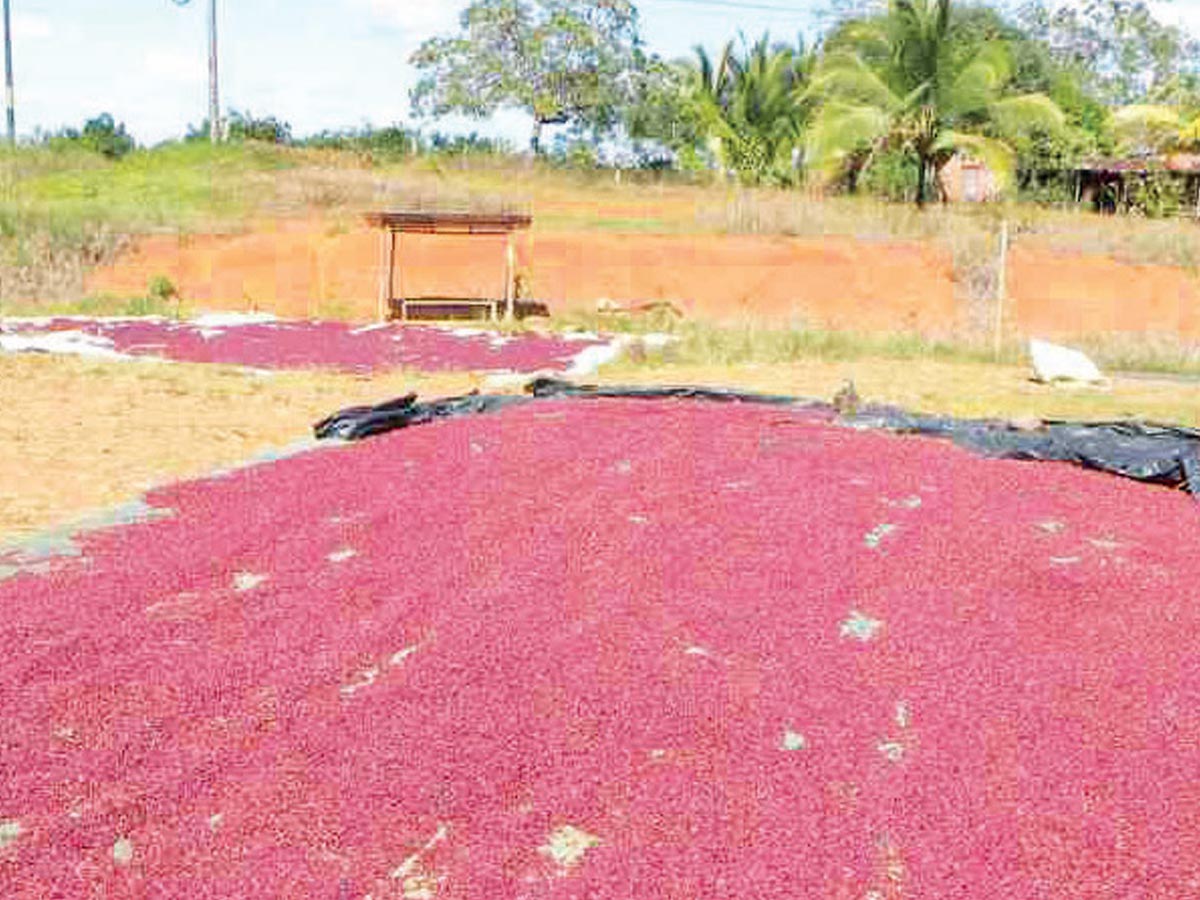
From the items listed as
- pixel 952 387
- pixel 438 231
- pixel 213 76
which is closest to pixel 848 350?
pixel 952 387

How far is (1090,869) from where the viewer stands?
7.43ft

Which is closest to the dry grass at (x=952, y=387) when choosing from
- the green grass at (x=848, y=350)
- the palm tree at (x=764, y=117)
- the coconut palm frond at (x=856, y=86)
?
the green grass at (x=848, y=350)

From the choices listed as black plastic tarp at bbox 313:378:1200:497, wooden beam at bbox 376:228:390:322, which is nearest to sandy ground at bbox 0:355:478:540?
black plastic tarp at bbox 313:378:1200:497

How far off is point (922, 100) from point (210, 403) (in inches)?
483

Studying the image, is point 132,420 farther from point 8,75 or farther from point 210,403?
point 8,75

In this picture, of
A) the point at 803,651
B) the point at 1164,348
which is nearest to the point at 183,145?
the point at 1164,348

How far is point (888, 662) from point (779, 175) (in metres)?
18.2

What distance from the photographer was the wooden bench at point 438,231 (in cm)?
1211

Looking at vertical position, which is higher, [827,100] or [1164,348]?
[827,100]

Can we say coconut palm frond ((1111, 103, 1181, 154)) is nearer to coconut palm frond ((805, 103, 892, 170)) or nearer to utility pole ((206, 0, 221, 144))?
coconut palm frond ((805, 103, 892, 170))

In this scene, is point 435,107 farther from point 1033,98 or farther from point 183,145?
point 1033,98

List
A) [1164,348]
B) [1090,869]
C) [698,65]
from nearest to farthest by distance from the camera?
[1090,869] < [1164,348] < [698,65]

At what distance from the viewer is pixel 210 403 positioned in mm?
7637

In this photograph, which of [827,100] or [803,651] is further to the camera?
[827,100]
